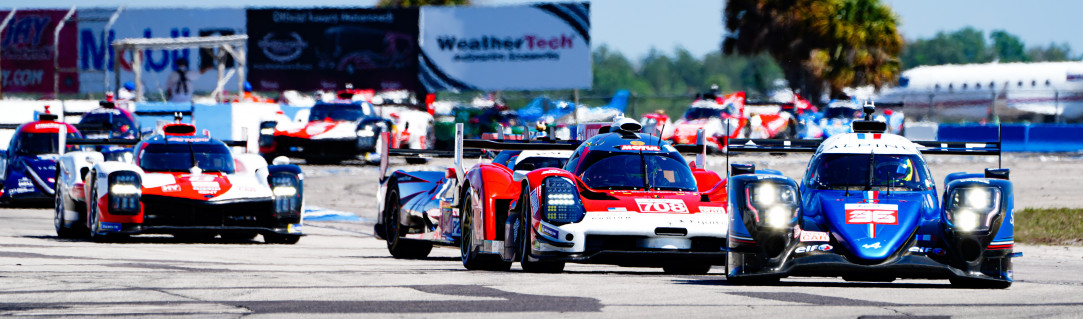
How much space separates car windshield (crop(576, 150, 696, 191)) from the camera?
1270 cm

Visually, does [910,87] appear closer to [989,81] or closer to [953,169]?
[989,81]

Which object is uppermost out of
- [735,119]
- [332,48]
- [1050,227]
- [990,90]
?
[332,48]

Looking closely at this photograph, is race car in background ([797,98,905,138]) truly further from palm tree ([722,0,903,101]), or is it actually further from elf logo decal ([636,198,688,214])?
elf logo decal ([636,198,688,214])

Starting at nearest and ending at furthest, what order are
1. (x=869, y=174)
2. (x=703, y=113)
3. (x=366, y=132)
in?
(x=869, y=174) → (x=366, y=132) → (x=703, y=113)

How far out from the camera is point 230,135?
3716 cm

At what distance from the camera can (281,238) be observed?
1823 cm

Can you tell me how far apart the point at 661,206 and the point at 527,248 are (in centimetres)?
103

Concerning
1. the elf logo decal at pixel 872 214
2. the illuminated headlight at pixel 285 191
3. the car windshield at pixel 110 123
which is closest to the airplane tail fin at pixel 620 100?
the car windshield at pixel 110 123

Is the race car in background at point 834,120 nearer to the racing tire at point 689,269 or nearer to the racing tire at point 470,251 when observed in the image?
the racing tire at point 689,269

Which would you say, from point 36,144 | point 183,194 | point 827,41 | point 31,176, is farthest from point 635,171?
point 827,41

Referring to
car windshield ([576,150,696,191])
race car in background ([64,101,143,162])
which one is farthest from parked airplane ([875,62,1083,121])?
car windshield ([576,150,696,191])

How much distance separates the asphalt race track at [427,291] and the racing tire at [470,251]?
0.21 m

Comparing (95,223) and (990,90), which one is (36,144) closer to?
(95,223)

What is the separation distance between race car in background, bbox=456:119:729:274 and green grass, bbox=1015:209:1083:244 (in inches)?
272
